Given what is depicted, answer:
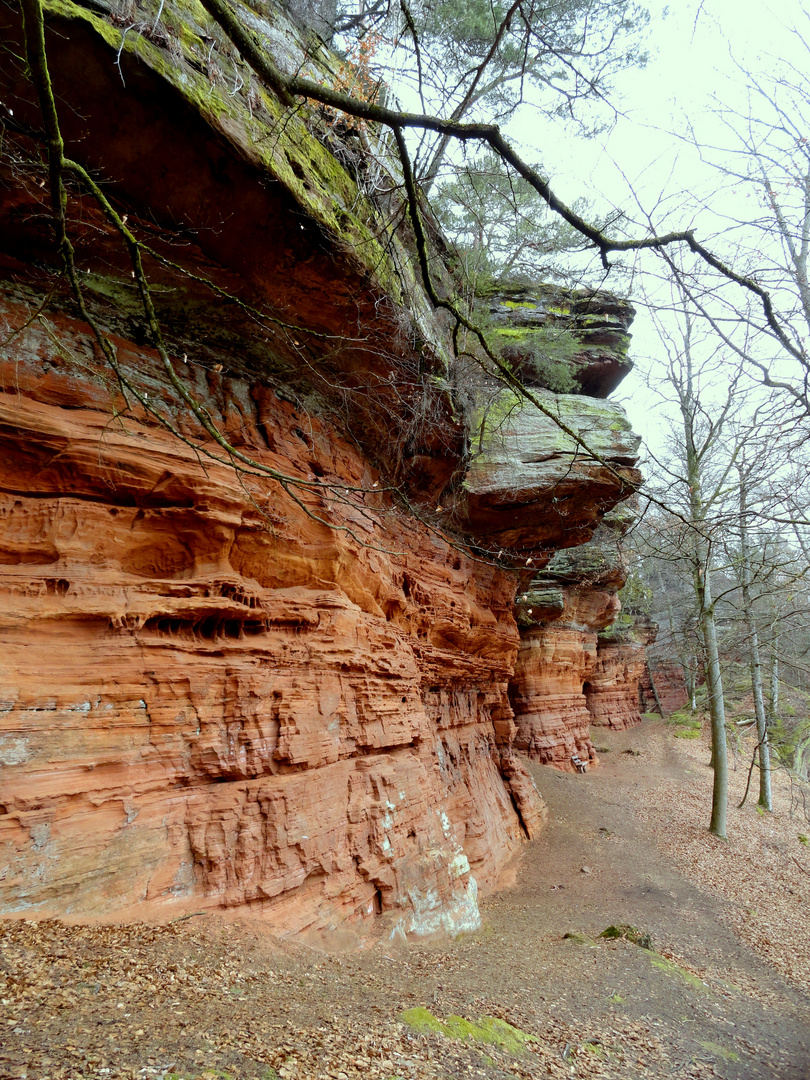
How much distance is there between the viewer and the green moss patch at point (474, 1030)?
4.70 metres

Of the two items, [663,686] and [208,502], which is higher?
[208,502]

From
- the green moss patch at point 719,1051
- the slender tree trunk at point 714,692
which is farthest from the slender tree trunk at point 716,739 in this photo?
the green moss patch at point 719,1051

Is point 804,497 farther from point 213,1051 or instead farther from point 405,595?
point 213,1051

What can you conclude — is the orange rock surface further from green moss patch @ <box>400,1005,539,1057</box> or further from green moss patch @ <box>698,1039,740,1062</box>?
green moss patch @ <box>698,1039,740,1062</box>

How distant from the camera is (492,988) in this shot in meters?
6.42

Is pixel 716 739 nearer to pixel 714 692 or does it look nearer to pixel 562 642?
pixel 714 692

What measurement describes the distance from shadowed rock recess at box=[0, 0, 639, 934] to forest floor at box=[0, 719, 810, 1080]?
636 millimetres

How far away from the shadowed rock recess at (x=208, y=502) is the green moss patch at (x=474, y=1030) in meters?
1.68

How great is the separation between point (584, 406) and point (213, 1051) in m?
11.6

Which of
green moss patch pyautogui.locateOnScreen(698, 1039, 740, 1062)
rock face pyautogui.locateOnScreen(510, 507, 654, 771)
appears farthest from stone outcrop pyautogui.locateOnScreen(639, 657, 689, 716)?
green moss patch pyautogui.locateOnScreen(698, 1039, 740, 1062)

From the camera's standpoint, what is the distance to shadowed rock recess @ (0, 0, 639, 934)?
4426 mm

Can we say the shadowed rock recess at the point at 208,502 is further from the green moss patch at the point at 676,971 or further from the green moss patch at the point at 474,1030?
the green moss patch at the point at 676,971

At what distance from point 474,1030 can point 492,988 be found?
5.62 ft

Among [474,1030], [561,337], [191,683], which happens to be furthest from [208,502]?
[561,337]
